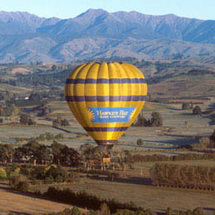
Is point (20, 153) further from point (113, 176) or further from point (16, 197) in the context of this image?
point (16, 197)

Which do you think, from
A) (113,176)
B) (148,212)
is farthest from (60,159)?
(148,212)

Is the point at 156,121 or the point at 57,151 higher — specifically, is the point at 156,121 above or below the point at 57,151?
above

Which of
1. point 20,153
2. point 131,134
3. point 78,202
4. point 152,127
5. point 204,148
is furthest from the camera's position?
point 152,127

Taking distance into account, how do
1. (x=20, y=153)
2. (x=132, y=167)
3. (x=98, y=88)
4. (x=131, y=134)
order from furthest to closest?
(x=131, y=134)
(x=20, y=153)
(x=132, y=167)
(x=98, y=88)

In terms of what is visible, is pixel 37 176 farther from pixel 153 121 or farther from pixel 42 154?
pixel 153 121

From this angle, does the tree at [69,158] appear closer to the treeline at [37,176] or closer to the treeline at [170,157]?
the treeline at [170,157]

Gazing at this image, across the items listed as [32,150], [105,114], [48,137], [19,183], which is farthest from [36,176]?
[48,137]

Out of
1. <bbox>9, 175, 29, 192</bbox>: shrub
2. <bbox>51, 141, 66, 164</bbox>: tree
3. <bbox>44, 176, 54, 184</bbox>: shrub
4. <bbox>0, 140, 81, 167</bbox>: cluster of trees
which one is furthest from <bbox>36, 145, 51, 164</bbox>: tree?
<bbox>9, 175, 29, 192</bbox>: shrub

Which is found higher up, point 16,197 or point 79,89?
point 79,89
